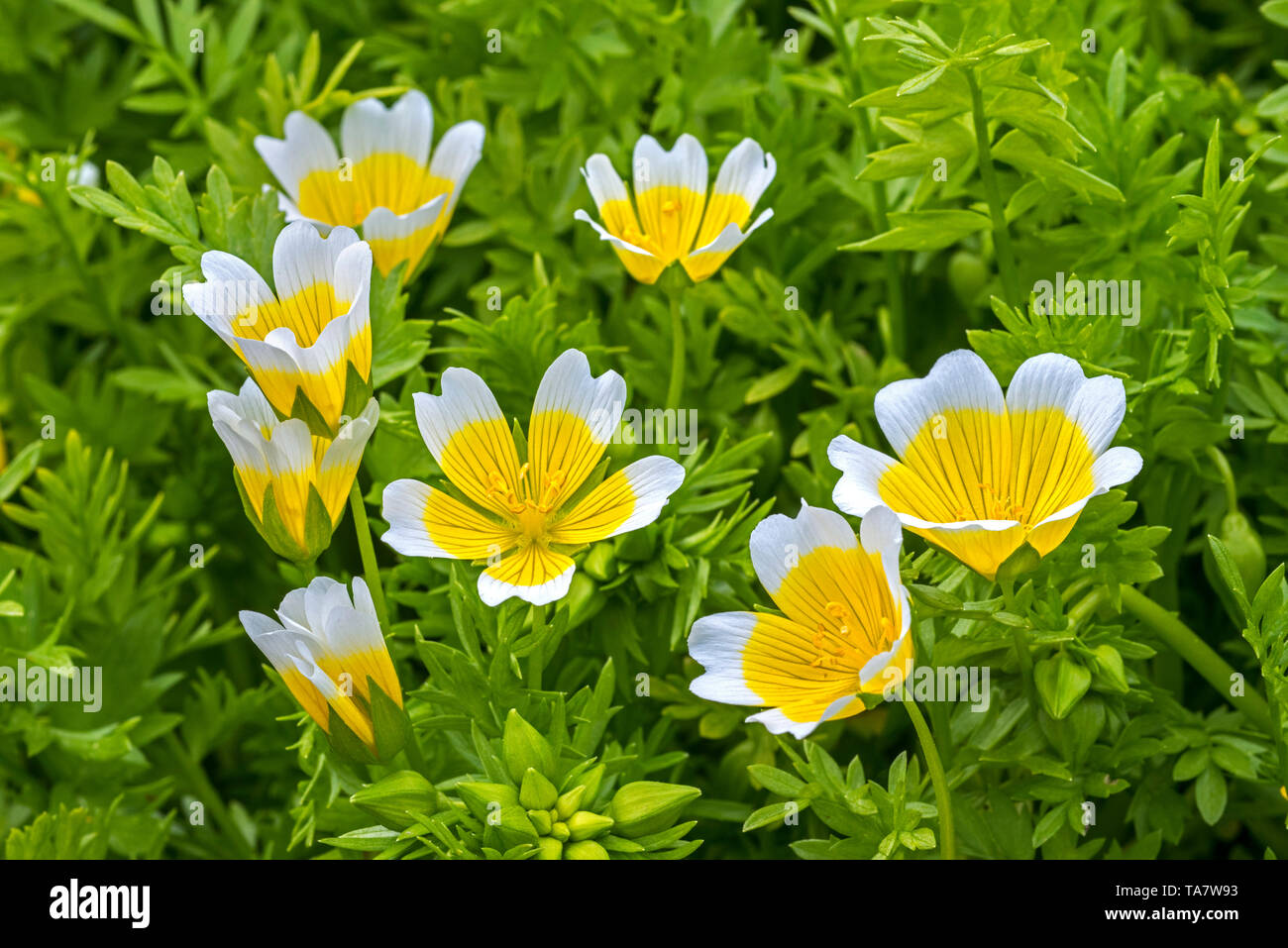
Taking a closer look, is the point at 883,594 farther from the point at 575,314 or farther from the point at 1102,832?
the point at 575,314

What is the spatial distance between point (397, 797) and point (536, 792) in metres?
0.08

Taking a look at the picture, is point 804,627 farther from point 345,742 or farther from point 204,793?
point 204,793

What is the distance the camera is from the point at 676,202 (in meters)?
0.89

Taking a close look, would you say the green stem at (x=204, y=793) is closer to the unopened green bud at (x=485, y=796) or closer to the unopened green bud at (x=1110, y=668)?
the unopened green bud at (x=485, y=796)

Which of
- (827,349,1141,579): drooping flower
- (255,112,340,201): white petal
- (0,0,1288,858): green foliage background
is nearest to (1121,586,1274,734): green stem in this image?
(0,0,1288,858): green foliage background

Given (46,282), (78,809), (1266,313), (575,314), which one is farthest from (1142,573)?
(46,282)

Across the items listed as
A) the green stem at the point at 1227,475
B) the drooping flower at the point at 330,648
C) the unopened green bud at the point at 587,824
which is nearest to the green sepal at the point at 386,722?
the drooping flower at the point at 330,648

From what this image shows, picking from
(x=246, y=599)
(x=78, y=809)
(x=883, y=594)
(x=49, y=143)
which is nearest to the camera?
(x=883, y=594)

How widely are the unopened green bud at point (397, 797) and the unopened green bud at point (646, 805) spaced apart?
4.1 inches

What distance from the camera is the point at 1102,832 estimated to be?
864mm

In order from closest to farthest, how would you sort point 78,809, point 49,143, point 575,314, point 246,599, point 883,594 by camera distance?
1. point 883,594
2. point 78,809
3. point 575,314
4. point 246,599
5. point 49,143

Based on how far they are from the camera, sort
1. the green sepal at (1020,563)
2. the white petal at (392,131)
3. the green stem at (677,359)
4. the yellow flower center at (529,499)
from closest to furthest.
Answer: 1. the green sepal at (1020,563)
2. the yellow flower center at (529,499)
3. the green stem at (677,359)
4. the white petal at (392,131)

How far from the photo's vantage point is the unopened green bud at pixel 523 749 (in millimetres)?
685
